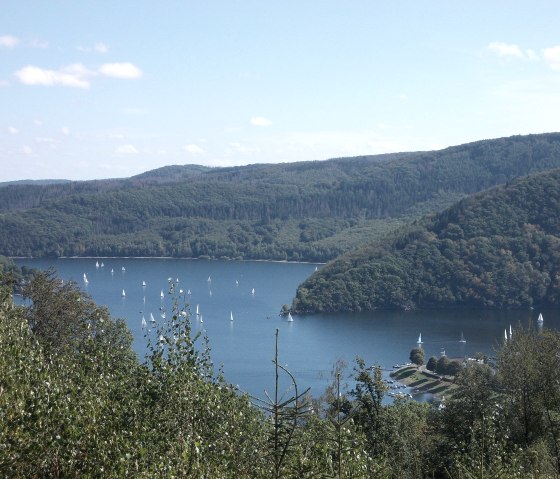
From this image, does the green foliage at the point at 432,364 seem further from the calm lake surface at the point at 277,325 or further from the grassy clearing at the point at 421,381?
the calm lake surface at the point at 277,325

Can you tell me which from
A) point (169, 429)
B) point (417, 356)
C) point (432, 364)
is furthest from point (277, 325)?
point (169, 429)

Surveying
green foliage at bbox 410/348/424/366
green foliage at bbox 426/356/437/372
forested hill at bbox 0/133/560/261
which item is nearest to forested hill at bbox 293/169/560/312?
green foliage at bbox 410/348/424/366

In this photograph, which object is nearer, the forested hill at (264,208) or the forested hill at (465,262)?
the forested hill at (465,262)

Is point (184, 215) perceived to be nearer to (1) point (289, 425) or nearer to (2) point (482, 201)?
(2) point (482, 201)

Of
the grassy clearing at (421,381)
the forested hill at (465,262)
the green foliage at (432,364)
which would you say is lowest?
the grassy clearing at (421,381)

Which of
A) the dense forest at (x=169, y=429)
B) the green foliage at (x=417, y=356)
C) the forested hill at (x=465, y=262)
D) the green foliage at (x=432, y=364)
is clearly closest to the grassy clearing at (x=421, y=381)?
the green foliage at (x=432, y=364)

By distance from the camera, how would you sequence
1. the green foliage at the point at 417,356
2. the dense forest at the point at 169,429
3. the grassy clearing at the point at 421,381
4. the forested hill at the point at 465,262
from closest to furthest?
the dense forest at the point at 169,429, the grassy clearing at the point at 421,381, the green foliage at the point at 417,356, the forested hill at the point at 465,262

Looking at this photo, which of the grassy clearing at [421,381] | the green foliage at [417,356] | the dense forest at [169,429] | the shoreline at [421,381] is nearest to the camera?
the dense forest at [169,429]

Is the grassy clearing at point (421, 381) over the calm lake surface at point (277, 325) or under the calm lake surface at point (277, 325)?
under

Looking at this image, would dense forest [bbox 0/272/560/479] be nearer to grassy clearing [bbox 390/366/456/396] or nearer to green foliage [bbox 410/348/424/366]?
grassy clearing [bbox 390/366/456/396]
